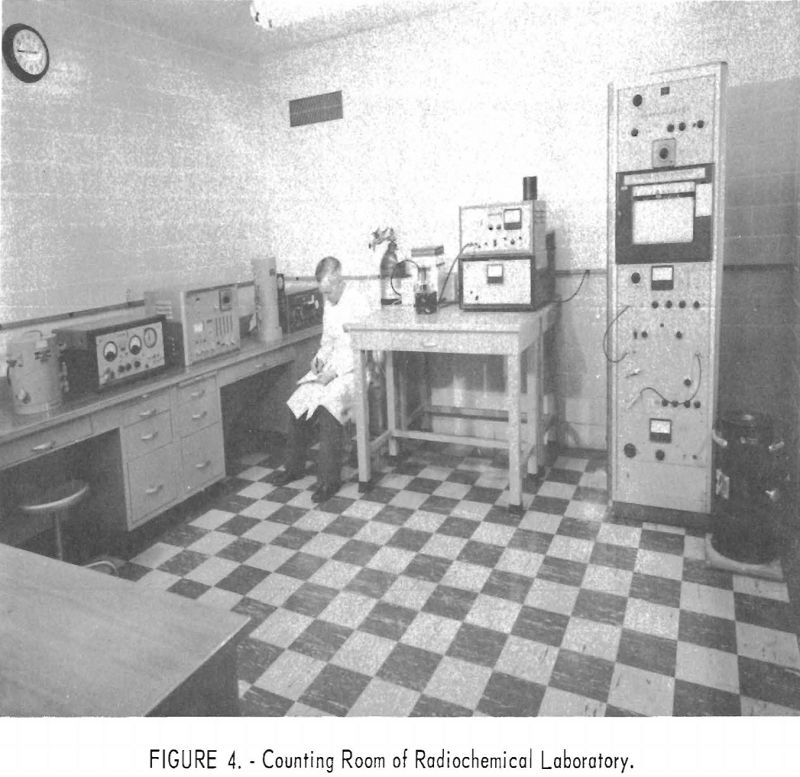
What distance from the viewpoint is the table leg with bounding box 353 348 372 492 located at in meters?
3.75

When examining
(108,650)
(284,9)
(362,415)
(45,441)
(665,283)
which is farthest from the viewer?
(362,415)

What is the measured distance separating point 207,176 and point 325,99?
997 mm

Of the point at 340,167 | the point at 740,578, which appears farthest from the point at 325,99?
the point at 740,578

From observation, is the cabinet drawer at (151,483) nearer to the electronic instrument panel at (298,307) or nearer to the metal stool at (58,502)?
the metal stool at (58,502)

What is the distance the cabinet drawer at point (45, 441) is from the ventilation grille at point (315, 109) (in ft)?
9.36

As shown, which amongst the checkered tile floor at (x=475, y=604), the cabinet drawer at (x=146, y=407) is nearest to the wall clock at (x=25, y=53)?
the cabinet drawer at (x=146, y=407)

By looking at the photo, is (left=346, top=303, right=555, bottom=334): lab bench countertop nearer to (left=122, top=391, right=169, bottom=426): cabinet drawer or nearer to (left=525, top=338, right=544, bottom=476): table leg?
(left=525, top=338, right=544, bottom=476): table leg

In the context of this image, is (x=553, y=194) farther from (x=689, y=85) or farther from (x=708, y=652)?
(x=708, y=652)

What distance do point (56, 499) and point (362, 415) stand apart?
161cm

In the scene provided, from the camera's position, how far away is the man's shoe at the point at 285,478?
4.01 meters

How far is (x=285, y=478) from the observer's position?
13.2 ft

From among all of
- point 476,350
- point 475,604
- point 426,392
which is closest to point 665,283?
point 476,350

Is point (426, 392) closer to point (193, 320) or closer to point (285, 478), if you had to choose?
point (285, 478)

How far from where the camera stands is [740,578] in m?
2.76
